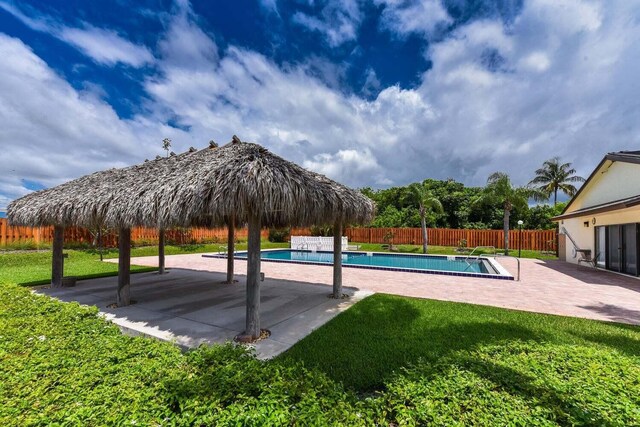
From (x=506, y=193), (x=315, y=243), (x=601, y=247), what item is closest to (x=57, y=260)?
(x=315, y=243)

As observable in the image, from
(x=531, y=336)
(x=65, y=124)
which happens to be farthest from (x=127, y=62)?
(x=65, y=124)

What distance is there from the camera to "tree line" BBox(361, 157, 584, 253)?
23.3 metres

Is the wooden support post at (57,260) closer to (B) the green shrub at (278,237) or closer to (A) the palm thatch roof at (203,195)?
(A) the palm thatch roof at (203,195)

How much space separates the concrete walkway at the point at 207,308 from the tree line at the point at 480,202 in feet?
Answer: 58.5

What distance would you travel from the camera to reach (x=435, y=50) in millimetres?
12531

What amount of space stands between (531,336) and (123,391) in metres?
6.39

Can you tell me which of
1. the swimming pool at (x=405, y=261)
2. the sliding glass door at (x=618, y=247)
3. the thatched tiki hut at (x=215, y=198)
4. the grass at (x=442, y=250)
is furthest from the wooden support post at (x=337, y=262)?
the grass at (x=442, y=250)

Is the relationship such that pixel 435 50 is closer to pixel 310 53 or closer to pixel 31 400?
pixel 310 53

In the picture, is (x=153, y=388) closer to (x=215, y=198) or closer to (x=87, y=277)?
(x=215, y=198)

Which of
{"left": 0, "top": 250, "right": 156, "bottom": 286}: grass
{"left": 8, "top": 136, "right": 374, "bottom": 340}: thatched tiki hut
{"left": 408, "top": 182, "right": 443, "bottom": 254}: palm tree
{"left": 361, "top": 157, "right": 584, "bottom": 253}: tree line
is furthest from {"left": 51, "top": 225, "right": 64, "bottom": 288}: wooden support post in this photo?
{"left": 408, "top": 182, "right": 443, "bottom": 254}: palm tree

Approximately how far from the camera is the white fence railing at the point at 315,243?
80.9 feet

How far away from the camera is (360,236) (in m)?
31.0

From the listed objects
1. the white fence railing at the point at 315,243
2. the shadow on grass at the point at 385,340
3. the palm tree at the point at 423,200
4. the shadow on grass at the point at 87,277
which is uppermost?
the palm tree at the point at 423,200

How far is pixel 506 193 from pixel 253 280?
24.5 metres
